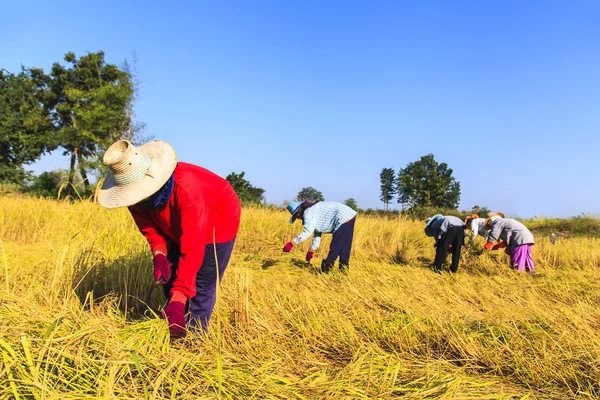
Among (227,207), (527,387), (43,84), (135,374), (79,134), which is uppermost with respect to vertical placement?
(43,84)

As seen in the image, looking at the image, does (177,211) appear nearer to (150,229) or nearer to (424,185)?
(150,229)

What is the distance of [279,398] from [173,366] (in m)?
0.46

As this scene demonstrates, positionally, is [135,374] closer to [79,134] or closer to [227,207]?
[227,207]

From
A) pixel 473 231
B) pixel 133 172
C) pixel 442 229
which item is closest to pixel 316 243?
pixel 442 229

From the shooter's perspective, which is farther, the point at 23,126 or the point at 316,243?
the point at 23,126

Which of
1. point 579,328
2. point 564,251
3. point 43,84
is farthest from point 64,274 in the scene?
point 43,84

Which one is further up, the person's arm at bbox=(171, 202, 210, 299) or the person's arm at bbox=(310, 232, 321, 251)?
the person's arm at bbox=(171, 202, 210, 299)

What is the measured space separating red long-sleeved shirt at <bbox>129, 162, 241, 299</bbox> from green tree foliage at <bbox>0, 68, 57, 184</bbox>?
19984 millimetres

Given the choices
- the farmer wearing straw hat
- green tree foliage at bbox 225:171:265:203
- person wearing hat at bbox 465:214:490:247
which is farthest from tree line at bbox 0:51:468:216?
the farmer wearing straw hat

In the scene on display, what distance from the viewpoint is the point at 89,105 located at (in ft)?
59.0

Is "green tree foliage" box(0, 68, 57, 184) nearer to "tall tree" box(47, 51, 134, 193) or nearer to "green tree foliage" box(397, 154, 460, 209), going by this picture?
"tall tree" box(47, 51, 134, 193)

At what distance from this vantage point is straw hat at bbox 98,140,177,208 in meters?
1.87

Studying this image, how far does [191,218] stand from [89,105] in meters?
19.0

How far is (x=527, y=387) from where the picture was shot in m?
2.06
